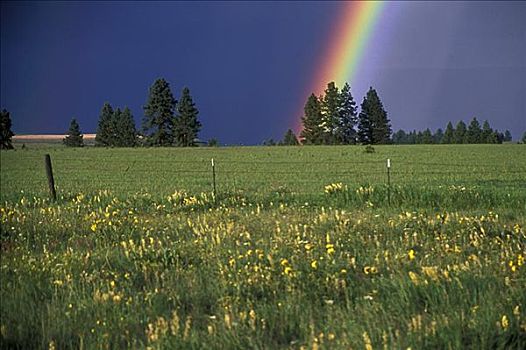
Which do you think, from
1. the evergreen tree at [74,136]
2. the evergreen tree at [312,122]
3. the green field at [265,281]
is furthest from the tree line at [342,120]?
the green field at [265,281]

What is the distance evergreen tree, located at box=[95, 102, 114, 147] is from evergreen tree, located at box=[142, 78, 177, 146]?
12316 mm

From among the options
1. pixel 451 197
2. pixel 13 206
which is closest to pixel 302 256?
pixel 451 197

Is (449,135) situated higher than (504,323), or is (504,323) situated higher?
(449,135)

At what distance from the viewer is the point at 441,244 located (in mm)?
8125

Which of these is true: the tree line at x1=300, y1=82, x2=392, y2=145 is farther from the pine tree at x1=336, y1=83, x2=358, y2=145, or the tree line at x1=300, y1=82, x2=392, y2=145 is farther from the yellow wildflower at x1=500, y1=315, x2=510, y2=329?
the yellow wildflower at x1=500, y1=315, x2=510, y2=329

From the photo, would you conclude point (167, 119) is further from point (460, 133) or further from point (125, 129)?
point (460, 133)

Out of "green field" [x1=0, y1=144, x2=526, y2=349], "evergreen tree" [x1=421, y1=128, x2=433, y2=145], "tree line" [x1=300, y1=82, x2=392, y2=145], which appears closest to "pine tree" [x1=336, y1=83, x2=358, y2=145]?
"tree line" [x1=300, y1=82, x2=392, y2=145]

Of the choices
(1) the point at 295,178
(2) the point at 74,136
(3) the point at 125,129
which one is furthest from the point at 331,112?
Result: (1) the point at 295,178

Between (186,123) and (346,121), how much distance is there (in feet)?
84.7

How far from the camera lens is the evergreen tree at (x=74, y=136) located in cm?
10369

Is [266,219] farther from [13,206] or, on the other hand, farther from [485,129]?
[485,129]

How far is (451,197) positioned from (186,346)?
371 inches

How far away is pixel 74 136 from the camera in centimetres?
10450

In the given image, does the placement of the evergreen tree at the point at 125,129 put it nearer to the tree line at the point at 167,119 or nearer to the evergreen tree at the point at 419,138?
the tree line at the point at 167,119
